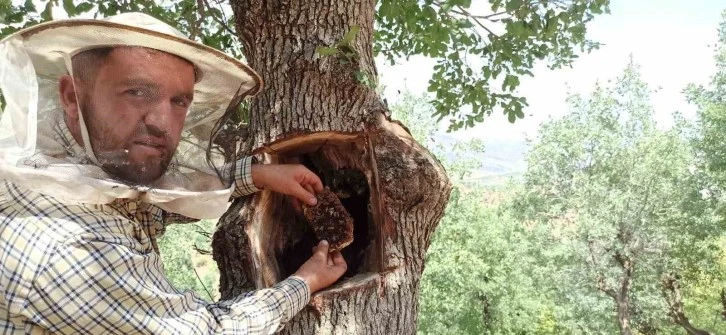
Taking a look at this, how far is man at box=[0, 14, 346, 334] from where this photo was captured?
1598mm

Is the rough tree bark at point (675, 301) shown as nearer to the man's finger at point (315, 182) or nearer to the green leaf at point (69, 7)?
the man's finger at point (315, 182)

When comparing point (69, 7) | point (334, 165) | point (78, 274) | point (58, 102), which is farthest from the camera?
point (69, 7)

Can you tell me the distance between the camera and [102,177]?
1.80 metres

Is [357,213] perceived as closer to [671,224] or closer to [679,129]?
[679,129]

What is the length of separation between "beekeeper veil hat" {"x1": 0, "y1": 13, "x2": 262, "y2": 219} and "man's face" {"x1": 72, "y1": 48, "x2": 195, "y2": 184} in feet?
0.13

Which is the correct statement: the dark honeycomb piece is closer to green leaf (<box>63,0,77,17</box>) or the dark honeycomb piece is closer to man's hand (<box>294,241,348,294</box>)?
man's hand (<box>294,241,348,294</box>)

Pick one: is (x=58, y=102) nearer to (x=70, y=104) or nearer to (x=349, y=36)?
(x=70, y=104)

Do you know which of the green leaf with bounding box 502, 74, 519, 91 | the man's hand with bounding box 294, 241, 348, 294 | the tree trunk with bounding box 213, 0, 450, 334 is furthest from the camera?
the green leaf with bounding box 502, 74, 519, 91

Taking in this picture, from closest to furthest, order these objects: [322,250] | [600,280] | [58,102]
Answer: [58,102] → [322,250] → [600,280]

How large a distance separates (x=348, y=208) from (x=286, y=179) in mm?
607

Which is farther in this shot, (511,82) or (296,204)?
(511,82)

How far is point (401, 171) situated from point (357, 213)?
2.06ft

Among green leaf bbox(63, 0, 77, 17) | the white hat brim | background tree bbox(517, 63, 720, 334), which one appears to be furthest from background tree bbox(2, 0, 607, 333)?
background tree bbox(517, 63, 720, 334)

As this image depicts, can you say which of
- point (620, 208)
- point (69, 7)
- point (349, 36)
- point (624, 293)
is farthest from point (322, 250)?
point (624, 293)
